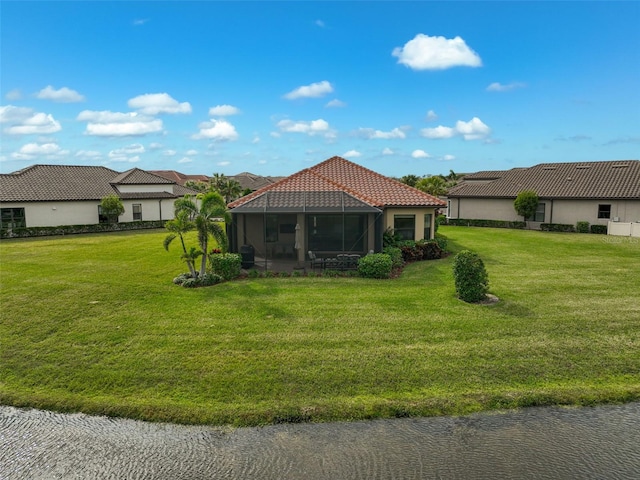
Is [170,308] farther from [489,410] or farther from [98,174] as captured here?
[98,174]

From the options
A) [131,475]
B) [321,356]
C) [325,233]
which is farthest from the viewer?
[325,233]

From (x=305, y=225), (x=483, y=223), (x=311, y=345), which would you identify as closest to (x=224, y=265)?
(x=305, y=225)

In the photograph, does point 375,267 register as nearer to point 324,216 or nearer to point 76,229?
point 324,216

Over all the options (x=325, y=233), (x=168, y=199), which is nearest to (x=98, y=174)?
(x=168, y=199)

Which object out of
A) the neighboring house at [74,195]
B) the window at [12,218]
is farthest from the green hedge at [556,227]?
the window at [12,218]

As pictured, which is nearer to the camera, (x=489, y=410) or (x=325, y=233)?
(x=489, y=410)

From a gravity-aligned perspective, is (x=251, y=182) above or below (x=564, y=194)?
above
